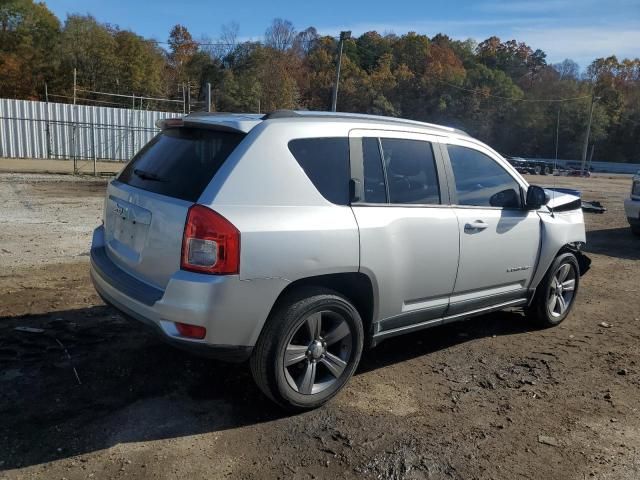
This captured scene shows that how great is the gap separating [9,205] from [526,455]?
11.9 m

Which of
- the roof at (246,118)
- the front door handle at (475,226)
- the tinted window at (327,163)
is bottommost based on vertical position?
the front door handle at (475,226)

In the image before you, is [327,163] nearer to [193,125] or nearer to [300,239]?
[300,239]

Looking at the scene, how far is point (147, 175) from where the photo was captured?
376cm

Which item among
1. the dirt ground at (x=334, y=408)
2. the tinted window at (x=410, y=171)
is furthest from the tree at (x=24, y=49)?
the tinted window at (x=410, y=171)

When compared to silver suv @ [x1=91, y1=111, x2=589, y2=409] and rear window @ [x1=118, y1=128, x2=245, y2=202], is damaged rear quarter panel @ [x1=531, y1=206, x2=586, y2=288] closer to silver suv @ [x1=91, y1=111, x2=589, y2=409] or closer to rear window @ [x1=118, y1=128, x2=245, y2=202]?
silver suv @ [x1=91, y1=111, x2=589, y2=409]

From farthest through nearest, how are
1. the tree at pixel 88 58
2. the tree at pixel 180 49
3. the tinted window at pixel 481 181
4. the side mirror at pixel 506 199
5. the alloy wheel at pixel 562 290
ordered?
1. the tree at pixel 180 49
2. the tree at pixel 88 58
3. the alloy wheel at pixel 562 290
4. the side mirror at pixel 506 199
5. the tinted window at pixel 481 181

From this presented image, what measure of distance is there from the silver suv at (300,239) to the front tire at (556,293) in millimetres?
868

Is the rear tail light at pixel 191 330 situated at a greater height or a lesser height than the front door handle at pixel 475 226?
lesser

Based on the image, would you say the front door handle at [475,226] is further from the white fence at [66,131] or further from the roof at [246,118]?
the white fence at [66,131]

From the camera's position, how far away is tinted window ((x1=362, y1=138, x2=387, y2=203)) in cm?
385

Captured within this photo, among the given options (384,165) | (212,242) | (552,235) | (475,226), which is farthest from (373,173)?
(552,235)

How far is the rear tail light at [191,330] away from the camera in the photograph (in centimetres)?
316

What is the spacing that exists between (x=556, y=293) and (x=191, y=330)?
3841mm

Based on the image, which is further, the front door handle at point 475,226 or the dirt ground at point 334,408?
the front door handle at point 475,226
